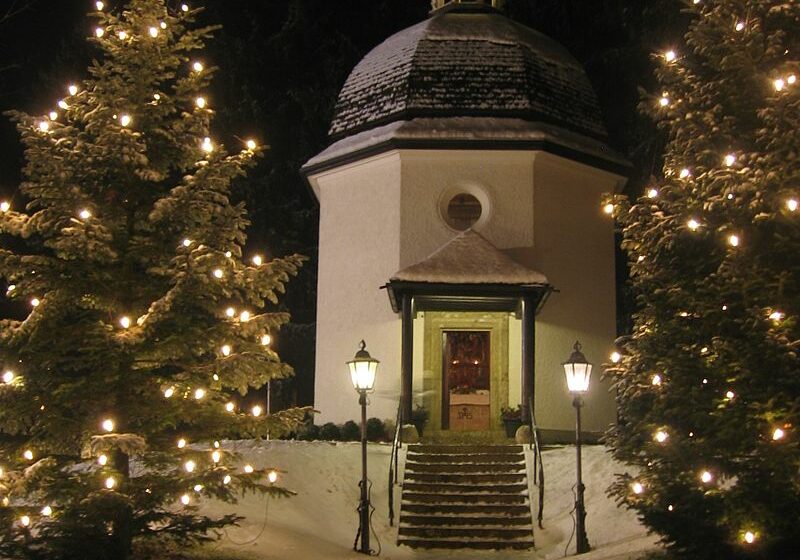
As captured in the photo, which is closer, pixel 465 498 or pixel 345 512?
pixel 345 512

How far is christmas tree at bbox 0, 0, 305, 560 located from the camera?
1023cm

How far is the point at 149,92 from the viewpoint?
11531mm

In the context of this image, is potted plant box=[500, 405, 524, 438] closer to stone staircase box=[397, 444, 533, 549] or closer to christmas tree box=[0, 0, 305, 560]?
stone staircase box=[397, 444, 533, 549]

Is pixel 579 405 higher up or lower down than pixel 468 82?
lower down

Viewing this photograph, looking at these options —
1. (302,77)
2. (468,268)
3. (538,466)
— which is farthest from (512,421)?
(302,77)

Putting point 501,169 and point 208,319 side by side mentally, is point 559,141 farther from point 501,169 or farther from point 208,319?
point 208,319

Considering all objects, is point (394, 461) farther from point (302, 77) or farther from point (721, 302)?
point (302, 77)

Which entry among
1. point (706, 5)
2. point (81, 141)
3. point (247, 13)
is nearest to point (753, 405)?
point (706, 5)

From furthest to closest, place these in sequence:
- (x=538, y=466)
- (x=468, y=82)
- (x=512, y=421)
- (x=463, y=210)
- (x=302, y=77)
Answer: (x=302, y=77), (x=468, y=82), (x=463, y=210), (x=512, y=421), (x=538, y=466)

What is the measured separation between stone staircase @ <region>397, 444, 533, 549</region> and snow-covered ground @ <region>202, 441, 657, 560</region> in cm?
24

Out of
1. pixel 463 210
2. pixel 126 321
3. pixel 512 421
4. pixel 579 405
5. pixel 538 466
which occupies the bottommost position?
pixel 538 466

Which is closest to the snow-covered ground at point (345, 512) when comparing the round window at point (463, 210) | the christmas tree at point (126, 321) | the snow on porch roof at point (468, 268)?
the christmas tree at point (126, 321)

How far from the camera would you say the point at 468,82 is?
833 inches

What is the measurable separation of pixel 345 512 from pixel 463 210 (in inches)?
298
